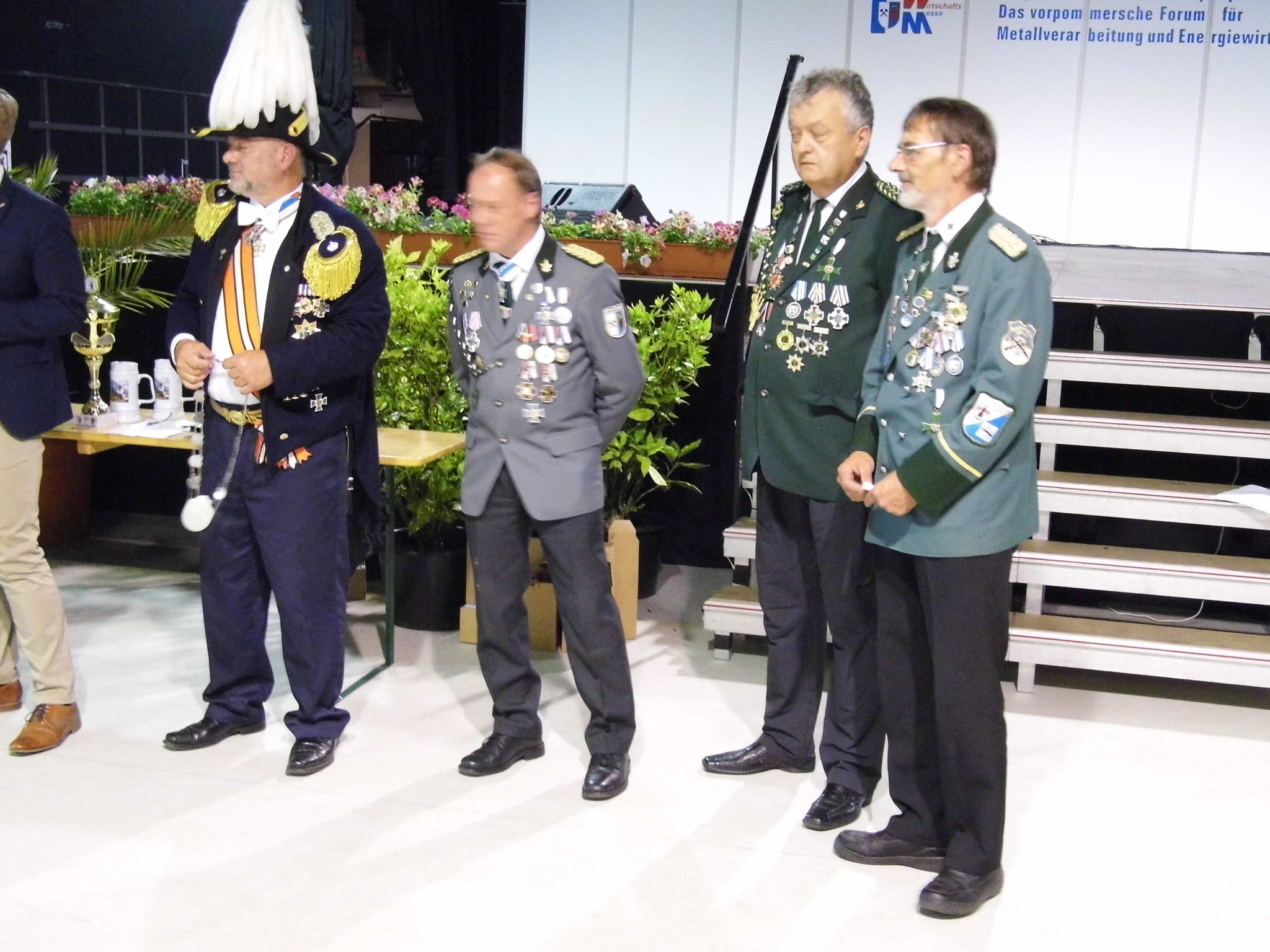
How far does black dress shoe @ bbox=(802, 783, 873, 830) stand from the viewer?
323 cm

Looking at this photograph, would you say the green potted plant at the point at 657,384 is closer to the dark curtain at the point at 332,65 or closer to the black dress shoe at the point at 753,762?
the black dress shoe at the point at 753,762

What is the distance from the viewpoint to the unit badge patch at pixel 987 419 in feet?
8.67

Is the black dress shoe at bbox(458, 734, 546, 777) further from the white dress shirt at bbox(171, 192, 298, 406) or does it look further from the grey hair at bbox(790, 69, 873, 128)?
the grey hair at bbox(790, 69, 873, 128)

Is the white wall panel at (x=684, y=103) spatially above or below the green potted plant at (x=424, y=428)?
above

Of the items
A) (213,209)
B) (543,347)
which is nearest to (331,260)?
(213,209)

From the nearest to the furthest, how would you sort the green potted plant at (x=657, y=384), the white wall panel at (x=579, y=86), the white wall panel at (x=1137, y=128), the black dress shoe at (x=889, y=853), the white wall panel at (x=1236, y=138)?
1. the black dress shoe at (x=889, y=853)
2. the green potted plant at (x=657, y=384)
3. the white wall panel at (x=1236, y=138)
4. the white wall panel at (x=1137, y=128)
5. the white wall panel at (x=579, y=86)

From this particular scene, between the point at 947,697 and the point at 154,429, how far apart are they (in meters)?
2.86

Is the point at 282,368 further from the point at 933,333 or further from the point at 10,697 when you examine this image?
the point at 933,333

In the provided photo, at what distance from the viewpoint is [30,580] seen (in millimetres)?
3605

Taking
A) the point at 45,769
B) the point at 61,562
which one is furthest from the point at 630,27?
the point at 45,769

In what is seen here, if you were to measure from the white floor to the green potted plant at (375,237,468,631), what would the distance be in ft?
1.74

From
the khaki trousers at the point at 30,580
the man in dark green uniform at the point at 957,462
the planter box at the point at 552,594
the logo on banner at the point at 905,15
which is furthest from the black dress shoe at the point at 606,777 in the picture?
the logo on banner at the point at 905,15

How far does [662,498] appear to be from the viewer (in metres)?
5.58

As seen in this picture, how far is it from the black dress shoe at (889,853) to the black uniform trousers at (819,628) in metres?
0.24
